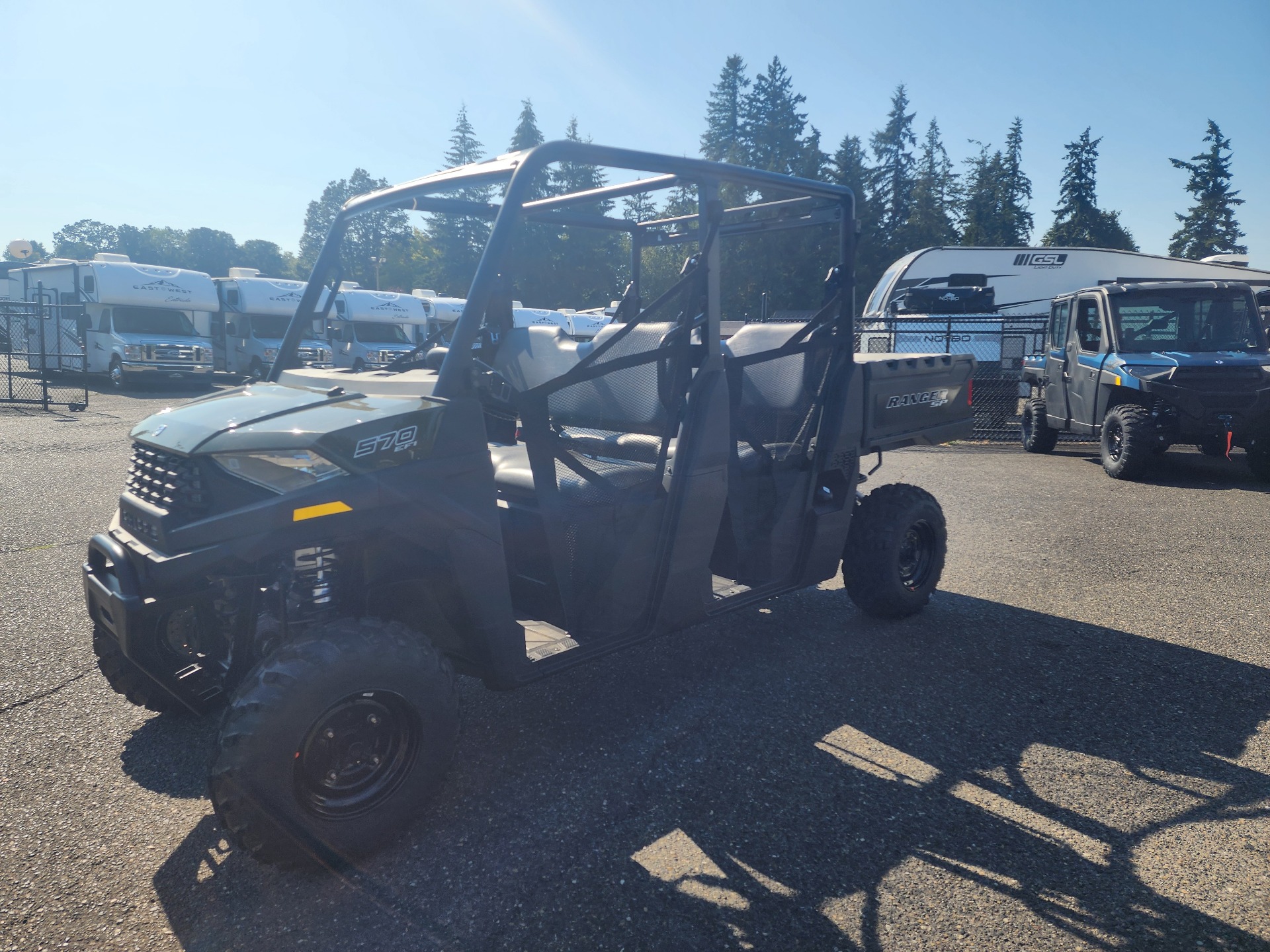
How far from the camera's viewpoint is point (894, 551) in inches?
186

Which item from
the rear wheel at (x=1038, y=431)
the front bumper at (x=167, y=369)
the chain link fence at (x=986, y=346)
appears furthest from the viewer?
the front bumper at (x=167, y=369)

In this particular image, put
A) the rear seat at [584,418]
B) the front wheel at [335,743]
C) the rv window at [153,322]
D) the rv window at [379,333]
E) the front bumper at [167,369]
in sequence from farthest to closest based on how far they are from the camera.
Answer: the rv window at [379,333] → the rv window at [153,322] → the front bumper at [167,369] → the rear seat at [584,418] → the front wheel at [335,743]

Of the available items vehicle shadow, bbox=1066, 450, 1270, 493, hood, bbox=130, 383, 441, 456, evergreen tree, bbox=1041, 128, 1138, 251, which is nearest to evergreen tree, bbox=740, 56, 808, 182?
evergreen tree, bbox=1041, 128, 1138, 251

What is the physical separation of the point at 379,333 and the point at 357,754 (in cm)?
2068

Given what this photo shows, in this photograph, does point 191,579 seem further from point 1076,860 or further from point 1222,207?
point 1222,207

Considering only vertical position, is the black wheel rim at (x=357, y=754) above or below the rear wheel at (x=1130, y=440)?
below

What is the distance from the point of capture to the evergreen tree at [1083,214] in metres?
55.8

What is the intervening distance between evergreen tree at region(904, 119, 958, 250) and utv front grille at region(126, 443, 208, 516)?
50.3 meters

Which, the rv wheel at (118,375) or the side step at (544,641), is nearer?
the side step at (544,641)

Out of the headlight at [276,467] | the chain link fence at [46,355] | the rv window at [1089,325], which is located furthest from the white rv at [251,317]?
the headlight at [276,467]

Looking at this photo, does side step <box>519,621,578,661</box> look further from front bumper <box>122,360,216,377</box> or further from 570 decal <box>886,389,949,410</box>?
front bumper <box>122,360,216,377</box>

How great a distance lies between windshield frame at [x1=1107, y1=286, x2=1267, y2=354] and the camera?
994 centimetres

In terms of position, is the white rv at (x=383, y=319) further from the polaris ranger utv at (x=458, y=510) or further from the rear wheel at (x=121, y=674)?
the rear wheel at (x=121, y=674)

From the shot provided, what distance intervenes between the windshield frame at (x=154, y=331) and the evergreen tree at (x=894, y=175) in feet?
139
